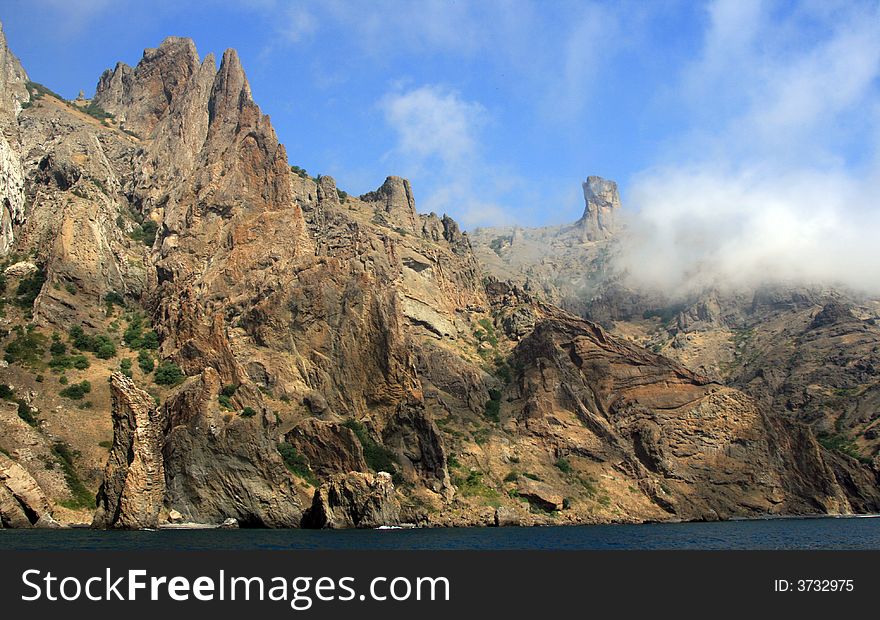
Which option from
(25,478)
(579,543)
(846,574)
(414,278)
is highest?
(414,278)

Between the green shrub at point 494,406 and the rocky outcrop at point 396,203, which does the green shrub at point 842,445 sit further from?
the rocky outcrop at point 396,203

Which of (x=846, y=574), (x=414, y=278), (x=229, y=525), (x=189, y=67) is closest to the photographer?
(x=846, y=574)

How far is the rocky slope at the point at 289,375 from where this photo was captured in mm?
79812

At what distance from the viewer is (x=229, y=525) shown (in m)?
77.0

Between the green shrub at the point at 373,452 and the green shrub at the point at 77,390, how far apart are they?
28452mm

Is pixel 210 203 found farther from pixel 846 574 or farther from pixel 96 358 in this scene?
pixel 846 574

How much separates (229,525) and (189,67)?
12701 cm

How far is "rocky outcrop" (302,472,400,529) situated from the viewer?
81.4 meters

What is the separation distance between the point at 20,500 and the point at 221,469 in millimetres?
17840

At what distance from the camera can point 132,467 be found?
7212cm

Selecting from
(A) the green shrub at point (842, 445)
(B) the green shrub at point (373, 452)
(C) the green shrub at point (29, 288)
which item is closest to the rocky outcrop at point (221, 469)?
(B) the green shrub at point (373, 452)

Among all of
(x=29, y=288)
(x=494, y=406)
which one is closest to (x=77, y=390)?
(x=29, y=288)

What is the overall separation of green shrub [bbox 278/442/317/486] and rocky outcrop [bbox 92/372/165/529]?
15309 mm

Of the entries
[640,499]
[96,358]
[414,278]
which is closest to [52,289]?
[96,358]
